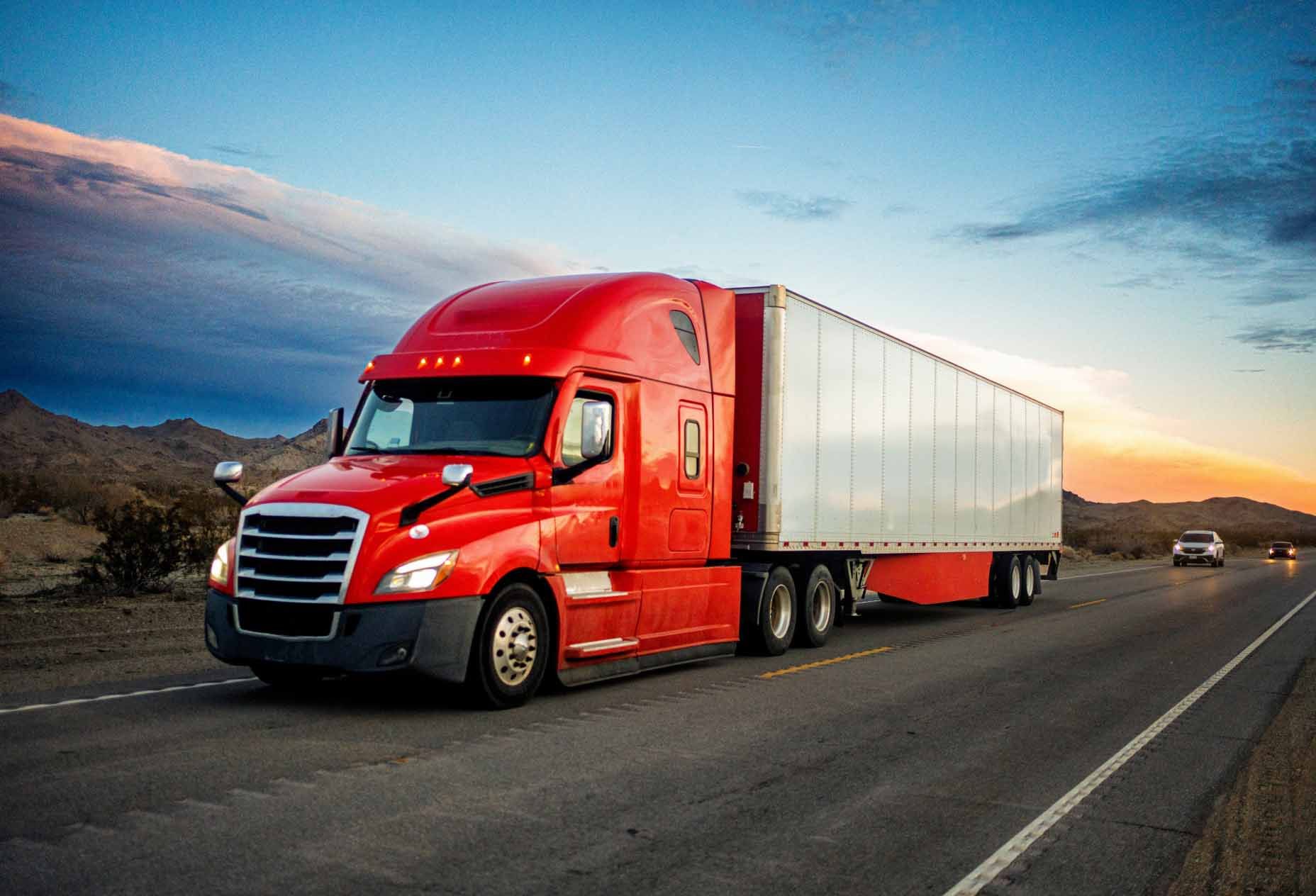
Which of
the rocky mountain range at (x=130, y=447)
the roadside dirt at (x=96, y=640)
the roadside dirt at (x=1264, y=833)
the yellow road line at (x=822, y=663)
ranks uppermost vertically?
the rocky mountain range at (x=130, y=447)

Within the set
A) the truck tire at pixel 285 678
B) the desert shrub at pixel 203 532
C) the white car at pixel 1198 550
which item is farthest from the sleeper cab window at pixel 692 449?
the white car at pixel 1198 550

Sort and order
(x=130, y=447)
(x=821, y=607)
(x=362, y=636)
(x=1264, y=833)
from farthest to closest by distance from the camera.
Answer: (x=130, y=447) < (x=821, y=607) < (x=362, y=636) < (x=1264, y=833)

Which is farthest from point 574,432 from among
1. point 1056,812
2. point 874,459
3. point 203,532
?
point 203,532

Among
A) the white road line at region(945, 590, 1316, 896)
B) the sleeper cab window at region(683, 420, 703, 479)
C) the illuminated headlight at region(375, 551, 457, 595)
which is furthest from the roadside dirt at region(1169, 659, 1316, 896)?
the sleeper cab window at region(683, 420, 703, 479)

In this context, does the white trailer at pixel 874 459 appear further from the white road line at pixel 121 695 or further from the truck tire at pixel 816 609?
the white road line at pixel 121 695

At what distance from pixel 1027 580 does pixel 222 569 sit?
61.0 ft

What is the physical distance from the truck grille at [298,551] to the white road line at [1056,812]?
15.6ft

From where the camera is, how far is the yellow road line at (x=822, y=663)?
11.3 m

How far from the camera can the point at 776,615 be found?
12953 mm

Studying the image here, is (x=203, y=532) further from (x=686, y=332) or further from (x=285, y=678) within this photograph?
(x=686, y=332)

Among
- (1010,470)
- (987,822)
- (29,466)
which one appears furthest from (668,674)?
(29,466)

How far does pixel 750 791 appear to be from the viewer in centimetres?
633

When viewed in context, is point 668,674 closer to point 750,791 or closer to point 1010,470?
point 750,791

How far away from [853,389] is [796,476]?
206 cm
